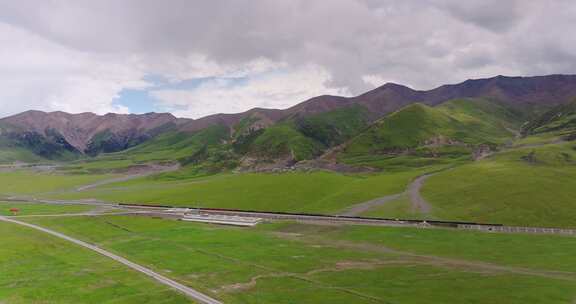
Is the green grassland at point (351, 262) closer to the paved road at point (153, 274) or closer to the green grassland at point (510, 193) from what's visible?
the paved road at point (153, 274)

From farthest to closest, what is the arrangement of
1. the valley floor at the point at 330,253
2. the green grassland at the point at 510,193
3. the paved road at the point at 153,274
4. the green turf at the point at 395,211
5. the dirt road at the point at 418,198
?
the dirt road at the point at 418,198
the green turf at the point at 395,211
the green grassland at the point at 510,193
the valley floor at the point at 330,253
the paved road at the point at 153,274

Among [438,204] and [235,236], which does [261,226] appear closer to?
[235,236]

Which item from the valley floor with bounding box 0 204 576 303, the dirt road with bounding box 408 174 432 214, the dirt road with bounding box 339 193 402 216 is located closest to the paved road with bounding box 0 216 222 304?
the valley floor with bounding box 0 204 576 303

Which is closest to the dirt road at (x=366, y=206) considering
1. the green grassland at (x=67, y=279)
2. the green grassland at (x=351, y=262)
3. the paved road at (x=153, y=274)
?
the green grassland at (x=351, y=262)

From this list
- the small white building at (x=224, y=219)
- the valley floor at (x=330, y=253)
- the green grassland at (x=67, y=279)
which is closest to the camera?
the green grassland at (x=67, y=279)

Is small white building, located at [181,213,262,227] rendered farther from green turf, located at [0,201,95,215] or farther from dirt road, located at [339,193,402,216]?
green turf, located at [0,201,95,215]

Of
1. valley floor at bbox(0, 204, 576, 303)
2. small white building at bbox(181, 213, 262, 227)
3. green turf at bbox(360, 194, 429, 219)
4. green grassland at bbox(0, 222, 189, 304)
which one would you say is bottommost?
green grassland at bbox(0, 222, 189, 304)
